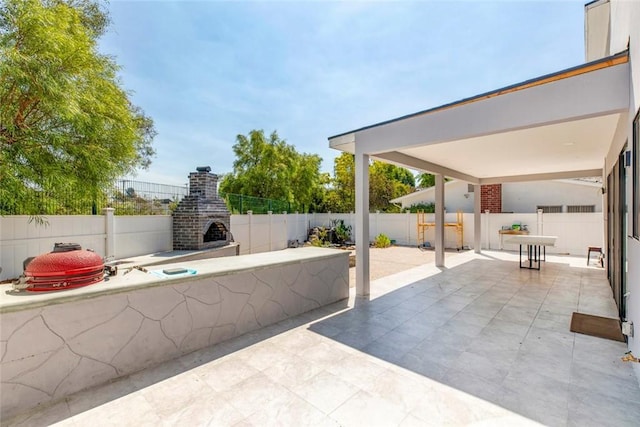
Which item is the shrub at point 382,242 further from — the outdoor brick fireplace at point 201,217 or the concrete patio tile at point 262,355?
the concrete patio tile at point 262,355

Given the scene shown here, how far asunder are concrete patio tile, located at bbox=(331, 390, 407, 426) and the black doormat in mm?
3333

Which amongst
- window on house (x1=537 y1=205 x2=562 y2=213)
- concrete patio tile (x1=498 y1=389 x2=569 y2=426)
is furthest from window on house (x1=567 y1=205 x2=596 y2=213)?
concrete patio tile (x1=498 y1=389 x2=569 y2=426)

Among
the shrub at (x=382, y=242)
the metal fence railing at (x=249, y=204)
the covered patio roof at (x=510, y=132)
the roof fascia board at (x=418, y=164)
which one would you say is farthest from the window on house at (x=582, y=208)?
the metal fence railing at (x=249, y=204)

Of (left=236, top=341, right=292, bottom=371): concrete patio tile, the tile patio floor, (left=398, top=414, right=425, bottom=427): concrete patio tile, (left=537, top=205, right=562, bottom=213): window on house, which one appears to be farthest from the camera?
(left=537, top=205, right=562, bottom=213): window on house

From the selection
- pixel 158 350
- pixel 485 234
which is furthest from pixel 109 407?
pixel 485 234

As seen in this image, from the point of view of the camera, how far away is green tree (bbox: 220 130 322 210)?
17.8m

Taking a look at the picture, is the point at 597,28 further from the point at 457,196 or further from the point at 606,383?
the point at 457,196

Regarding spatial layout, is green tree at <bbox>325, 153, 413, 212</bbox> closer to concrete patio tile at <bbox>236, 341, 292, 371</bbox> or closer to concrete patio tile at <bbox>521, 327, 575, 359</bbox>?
concrete patio tile at <bbox>521, 327, 575, 359</bbox>

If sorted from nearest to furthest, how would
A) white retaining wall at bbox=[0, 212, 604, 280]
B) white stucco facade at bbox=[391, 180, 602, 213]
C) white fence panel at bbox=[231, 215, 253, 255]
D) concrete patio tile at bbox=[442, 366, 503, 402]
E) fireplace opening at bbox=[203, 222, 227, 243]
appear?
concrete patio tile at bbox=[442, 366, 503, 402] → white retaining wall at bbox=[0, 212, 604, 280] → fireplace opening at bbox=[203, 222, 227, 243] → white fence panel at bbox=[231, 215, 253, 255] → white stucco facade at bbox=[391, 180, 602, 213]

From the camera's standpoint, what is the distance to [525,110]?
11.8 feet

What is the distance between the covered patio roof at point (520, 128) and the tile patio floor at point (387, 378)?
8.93 feet

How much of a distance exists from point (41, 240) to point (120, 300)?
4.08 m

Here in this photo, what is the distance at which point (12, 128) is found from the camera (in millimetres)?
4023

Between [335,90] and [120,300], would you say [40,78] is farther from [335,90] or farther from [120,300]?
[335,90]
